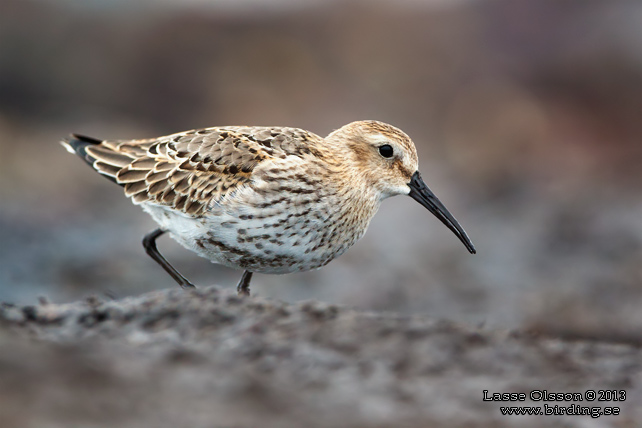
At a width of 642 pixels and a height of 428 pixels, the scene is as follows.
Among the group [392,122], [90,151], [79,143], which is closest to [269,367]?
[90,151]

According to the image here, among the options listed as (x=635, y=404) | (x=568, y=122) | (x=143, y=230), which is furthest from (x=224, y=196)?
(x=568, y=122)

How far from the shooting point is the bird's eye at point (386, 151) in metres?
5.84

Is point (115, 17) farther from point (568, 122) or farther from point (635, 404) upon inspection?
point (635, 404)

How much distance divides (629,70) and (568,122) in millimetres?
2257

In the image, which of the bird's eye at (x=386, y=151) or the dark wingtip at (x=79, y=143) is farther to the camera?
the dark wingtip at (x=79, y=143)

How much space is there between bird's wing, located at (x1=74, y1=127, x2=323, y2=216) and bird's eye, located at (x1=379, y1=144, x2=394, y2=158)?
510 mm

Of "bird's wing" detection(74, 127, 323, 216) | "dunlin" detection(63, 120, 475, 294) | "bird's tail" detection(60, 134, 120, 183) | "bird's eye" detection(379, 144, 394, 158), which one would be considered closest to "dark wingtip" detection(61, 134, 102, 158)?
"bird's tail" detection(60, 134, 120, 183)

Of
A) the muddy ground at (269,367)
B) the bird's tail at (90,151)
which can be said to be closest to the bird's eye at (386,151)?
the muddy ground at (269,367)

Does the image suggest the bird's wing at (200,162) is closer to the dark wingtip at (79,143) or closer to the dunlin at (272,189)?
the dunlin at (272,189)

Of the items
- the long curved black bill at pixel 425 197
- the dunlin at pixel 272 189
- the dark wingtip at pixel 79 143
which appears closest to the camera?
the dunlin at pixel 272 189

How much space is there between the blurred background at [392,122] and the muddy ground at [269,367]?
227 inches

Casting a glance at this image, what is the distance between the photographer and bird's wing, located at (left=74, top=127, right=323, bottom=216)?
5641 mm

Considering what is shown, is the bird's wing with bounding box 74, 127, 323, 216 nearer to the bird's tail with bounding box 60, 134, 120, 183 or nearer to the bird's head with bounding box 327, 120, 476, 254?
the bird's tail with bounding box 60, 134, 120, 183

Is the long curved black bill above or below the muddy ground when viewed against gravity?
above
